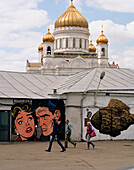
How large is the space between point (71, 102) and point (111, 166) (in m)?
8.66

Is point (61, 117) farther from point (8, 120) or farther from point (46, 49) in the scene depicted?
point (46, 49)

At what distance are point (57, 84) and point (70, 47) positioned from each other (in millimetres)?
65767

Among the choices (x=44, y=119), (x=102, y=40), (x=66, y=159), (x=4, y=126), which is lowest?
(x=66, y=159)

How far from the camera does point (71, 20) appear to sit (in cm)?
8781

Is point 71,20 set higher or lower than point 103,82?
higher

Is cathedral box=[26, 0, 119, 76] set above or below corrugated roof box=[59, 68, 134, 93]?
above

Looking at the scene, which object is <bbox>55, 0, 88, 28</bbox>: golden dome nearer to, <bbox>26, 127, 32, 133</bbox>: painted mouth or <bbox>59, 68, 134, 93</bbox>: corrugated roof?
<bbox>59, 68, 134, 93</bbox>: corrugated roof

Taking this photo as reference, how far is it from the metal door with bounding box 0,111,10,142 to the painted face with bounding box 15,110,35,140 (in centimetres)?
51

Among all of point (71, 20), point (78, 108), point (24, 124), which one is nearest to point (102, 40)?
point (71, 20)

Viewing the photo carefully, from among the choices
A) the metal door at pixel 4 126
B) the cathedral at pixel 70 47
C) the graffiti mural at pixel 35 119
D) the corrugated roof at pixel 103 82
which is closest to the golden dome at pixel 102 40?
the cathedral at pixel 70 47

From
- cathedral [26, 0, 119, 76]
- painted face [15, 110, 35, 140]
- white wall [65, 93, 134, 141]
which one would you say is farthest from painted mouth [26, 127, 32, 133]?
cathedral [26, 0, 119, 76]

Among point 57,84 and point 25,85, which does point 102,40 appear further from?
point 25,85

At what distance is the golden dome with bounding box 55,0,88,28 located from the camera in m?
87.8

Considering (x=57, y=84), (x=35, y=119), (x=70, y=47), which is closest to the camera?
(x=35, y=119)
